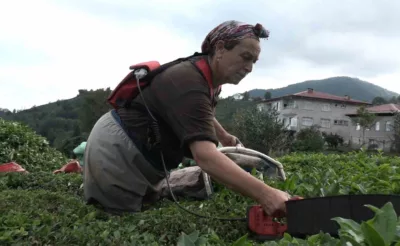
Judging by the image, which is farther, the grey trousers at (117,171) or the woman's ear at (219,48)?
the grey trousers at (117,171)

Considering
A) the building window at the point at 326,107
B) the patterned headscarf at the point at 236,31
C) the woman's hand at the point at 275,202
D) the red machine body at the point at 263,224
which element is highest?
the building window at the point at 326,107

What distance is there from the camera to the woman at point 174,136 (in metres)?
3.01

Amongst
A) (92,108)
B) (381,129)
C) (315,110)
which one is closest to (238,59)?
(92,108)

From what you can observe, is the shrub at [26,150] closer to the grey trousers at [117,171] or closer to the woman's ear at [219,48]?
the grey trousers at [117,171]

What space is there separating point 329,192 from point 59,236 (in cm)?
155

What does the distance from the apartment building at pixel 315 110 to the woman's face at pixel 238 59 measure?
2415 inches

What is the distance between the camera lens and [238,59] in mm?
3334

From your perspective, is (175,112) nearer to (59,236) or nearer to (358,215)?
(59,236)

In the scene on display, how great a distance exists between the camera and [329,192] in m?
3.07

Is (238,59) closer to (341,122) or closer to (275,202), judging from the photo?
(275,202)

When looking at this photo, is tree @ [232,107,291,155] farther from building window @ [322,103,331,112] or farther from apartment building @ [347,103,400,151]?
building window @ [322,103,331,112]

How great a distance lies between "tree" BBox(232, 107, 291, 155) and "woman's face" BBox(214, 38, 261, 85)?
98.3ft

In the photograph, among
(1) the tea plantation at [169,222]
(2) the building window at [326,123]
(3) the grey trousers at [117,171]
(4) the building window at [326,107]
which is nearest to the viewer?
(1) the tea plantation at [169,222]

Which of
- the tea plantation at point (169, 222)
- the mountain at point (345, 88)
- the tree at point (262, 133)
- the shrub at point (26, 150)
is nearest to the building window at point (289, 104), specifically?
the tree at point (262, 133)
